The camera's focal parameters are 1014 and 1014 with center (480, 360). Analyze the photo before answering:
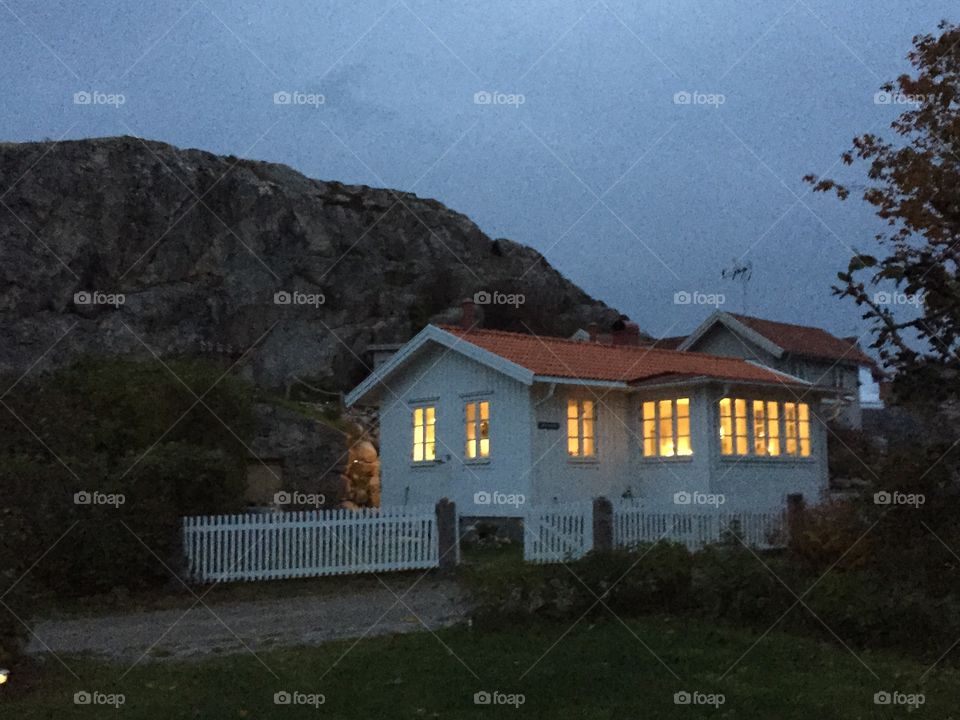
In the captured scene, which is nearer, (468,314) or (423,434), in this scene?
(423,434)

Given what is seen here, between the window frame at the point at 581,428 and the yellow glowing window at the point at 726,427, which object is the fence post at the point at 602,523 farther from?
the yellow glowing window at the point at 726,427

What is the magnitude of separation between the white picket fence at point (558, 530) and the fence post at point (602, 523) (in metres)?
0.09

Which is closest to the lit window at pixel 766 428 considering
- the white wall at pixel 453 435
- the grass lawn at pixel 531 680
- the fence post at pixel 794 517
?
the fence post at pixel 794 517

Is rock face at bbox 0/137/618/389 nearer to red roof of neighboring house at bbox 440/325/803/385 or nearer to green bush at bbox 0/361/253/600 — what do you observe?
red roof of neighboring house at bbox 440/325/803/385

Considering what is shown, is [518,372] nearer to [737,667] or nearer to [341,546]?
[341,546]

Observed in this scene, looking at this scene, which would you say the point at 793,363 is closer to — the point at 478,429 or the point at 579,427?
the point at 579,427

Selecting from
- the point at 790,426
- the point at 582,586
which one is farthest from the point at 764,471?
the point at 582,586

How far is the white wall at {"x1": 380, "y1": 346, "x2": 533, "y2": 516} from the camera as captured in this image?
21719 millimetres

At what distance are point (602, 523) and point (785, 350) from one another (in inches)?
964

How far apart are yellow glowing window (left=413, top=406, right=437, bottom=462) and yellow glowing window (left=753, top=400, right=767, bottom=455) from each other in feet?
24.1

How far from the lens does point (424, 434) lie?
24.2m

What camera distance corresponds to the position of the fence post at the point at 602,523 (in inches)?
682

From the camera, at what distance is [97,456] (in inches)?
607

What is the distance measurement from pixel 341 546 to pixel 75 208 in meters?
41.1
